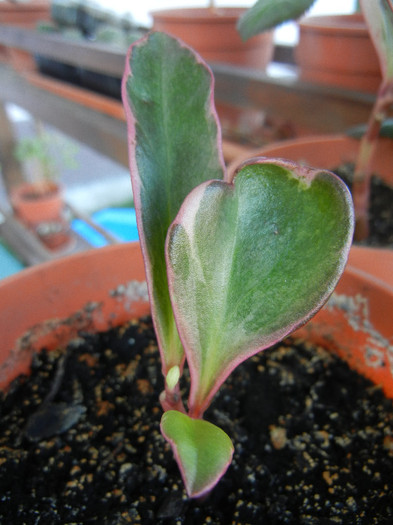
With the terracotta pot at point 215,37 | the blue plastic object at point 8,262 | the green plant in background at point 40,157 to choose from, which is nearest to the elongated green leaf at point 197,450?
the terracotta pot at point 215,37

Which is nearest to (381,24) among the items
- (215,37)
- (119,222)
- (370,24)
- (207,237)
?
(370,24)

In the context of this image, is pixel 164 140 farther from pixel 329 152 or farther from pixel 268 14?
pixel 329 152

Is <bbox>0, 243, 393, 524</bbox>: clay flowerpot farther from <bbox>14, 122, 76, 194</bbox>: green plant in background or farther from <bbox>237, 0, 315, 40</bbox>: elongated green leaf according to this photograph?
<bbox>14, 122, 76, 194</bbox>: green plant in background

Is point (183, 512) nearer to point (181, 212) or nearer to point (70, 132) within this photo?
point (181, 212)

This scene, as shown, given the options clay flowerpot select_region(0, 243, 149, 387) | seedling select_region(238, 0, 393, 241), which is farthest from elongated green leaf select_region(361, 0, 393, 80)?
clay flowerpot select_region(0, 243, 149, 387)

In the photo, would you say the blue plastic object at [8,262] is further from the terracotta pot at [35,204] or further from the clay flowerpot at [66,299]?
the clay flowerpot at [66,299]

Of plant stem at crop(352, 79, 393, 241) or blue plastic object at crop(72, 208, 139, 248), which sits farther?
blue plastic object at crop(72, 208, 139, 248)

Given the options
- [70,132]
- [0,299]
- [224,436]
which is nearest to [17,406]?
[0,299]

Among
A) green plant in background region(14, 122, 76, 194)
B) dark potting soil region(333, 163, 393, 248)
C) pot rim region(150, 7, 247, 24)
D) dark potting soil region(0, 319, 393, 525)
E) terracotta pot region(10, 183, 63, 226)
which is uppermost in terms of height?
pot rim region(150, 7, 247, 24)
